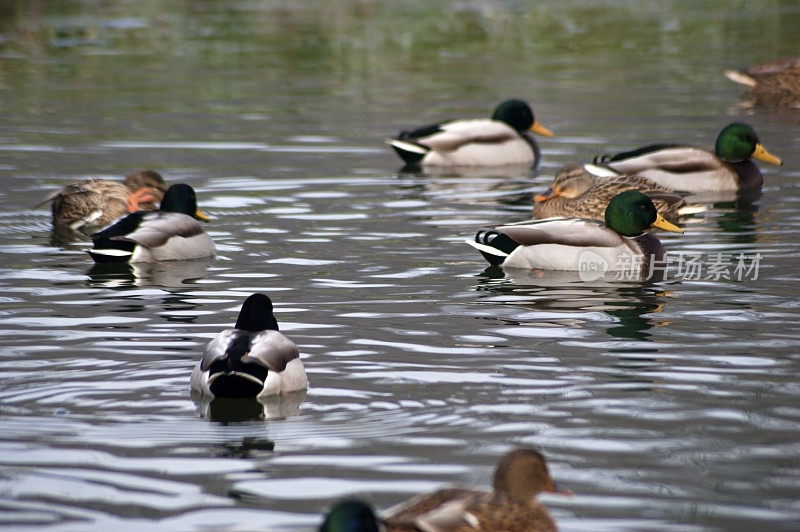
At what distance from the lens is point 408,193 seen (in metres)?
17.1

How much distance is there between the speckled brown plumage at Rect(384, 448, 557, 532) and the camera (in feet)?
17.4

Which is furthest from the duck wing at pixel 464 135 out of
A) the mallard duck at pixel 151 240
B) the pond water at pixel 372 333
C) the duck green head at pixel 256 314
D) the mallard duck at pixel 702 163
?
the duck green head at pixel 256 314

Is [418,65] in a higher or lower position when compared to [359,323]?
higher

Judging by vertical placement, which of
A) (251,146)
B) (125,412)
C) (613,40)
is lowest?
(125,412)

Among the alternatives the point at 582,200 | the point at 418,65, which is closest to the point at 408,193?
the point at 582,200

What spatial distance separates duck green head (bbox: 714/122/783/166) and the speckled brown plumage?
11.8m

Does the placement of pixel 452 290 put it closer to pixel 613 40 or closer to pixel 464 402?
pixel 464 402

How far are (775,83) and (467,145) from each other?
7.74m

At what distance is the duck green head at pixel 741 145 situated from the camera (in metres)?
17.0

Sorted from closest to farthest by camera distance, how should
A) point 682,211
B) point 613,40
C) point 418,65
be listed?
point 682,211 → point 418,65 → point 613,40

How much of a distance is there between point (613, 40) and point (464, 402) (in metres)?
27.3

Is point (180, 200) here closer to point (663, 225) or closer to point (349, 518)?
point (663, 225)

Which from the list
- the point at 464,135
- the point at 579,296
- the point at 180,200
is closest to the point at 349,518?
the point at 579,296

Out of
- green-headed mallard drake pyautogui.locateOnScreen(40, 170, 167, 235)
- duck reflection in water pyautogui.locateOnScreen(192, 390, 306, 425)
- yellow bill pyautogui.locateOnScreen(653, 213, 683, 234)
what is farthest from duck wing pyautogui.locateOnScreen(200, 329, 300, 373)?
green-headed mallard drake pyautogui.locateOnScreen(40, 170, 167, 235)
